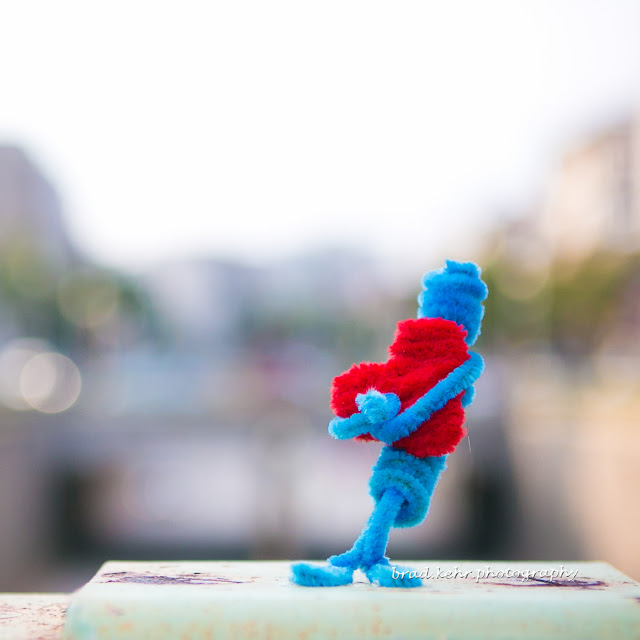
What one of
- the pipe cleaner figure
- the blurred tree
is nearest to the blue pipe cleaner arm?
the pipe cleaner figure

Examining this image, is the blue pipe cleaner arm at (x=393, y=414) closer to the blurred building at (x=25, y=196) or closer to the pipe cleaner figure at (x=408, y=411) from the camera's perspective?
the pipe cleaner figure at (x=408, y=411)

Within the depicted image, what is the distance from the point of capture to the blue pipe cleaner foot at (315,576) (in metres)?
1.24

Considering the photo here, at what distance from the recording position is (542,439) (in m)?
14.5

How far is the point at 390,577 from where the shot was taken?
1248 millimetres

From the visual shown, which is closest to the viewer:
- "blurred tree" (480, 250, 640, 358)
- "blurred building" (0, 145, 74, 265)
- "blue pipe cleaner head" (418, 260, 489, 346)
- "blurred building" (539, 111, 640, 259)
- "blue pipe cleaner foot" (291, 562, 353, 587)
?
"blue pipe cleaner foot" (291, 562, 353, 587)

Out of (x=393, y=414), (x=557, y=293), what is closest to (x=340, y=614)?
(x=393, y=414)

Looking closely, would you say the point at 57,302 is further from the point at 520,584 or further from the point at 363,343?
the point at 520,584

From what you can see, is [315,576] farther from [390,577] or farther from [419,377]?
[419,377]

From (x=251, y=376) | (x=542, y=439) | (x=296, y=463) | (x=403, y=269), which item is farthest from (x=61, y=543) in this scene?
(x=403, y=269)

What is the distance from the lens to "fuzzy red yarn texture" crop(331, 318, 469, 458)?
51.2 inches

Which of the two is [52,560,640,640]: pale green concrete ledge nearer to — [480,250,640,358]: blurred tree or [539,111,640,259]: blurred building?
[480,250,640,358]: blurred tree

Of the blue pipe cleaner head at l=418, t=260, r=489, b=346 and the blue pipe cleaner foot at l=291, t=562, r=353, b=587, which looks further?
the blue pipe cleaner head at l=418, t=260, r=489, b=346

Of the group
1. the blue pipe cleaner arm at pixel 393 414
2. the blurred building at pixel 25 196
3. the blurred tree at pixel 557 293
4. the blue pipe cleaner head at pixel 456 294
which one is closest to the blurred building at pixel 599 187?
the blurred tree at pixel 557 293

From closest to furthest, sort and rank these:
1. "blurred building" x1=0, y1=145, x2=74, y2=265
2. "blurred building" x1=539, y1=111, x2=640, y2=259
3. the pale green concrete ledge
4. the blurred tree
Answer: the pale green concrete ledge < the blurred tree < "blurred building" x1=539, y1=111, x2=640, y2=259 < "blurred building" x1=0, y1=145, x2=74, y2=265
